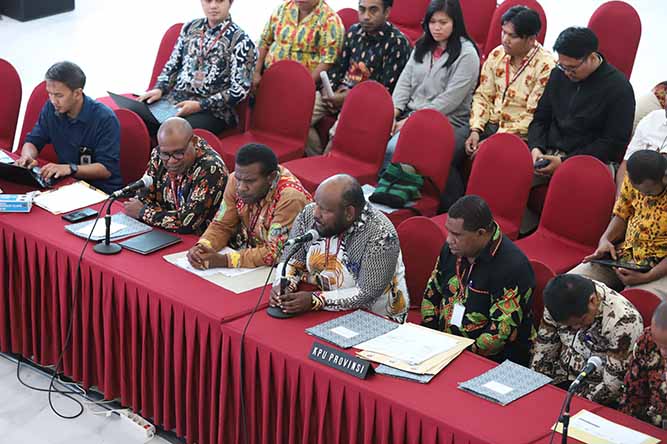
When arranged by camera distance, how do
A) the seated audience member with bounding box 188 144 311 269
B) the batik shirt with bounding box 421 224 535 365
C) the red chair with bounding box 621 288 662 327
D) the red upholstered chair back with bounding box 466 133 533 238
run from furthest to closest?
the red upholstered chair back with bounding box 466 133 533 238 < the seated audience member with bounding box 188 144 311 269 < the batik shirt with bounding box 421 224 535 365 < the red chair with bounding box 621 288 662 327

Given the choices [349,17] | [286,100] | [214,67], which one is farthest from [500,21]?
[214,67]

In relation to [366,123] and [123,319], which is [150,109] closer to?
[366,123]

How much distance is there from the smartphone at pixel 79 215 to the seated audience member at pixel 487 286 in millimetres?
1647

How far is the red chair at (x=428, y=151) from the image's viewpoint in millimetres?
5242

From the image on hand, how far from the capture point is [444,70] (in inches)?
232

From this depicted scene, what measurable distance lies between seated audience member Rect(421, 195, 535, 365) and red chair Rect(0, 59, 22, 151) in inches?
123

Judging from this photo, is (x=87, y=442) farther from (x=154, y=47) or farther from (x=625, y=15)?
(x=154, y=47)

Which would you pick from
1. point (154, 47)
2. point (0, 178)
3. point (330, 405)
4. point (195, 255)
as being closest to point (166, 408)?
point (195, 255)

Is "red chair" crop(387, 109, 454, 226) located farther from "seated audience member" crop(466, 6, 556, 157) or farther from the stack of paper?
the stack of paper

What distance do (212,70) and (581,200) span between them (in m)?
2.42

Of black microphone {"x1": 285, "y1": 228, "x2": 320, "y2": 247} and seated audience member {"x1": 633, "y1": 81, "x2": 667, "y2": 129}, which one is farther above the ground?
seated audience member {"x1": 633, "y1": 81, "x2": 667, "y2": 129}

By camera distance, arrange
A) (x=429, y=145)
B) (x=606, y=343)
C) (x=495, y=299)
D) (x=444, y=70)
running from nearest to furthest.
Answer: (x=606, y=343), (x=495, y=299), (x=429, y=145), (x=444, y=70)

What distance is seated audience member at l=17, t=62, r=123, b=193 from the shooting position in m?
5.09

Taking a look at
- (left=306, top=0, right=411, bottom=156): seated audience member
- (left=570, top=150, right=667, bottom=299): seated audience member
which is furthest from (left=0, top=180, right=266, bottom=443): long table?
(left=306, top=0, right=411, bottom=156): seated audience member
